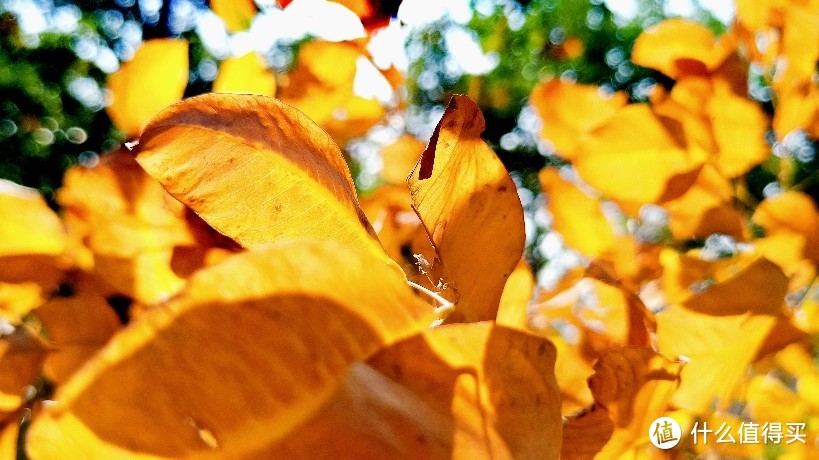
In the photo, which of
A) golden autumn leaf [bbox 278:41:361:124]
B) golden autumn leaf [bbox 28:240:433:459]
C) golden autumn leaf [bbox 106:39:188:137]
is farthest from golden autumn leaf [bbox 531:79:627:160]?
golden autumn leaf [bbox 28:240:433:459]

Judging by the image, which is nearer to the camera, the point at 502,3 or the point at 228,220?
the point at 228,220

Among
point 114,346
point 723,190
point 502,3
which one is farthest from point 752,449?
point 502,3

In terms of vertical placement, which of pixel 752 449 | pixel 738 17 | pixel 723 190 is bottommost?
pixel 752 449

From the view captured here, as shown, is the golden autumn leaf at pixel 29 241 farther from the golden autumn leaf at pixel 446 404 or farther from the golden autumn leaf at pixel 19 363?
the golden autumn leaf at pixel 446 404

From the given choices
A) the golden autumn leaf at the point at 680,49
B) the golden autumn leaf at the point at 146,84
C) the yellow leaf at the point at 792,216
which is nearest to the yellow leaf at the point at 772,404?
the yellow leaf at the point at 792,216

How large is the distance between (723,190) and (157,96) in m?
0.35

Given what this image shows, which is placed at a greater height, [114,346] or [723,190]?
[114,346]

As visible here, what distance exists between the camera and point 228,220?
153mm

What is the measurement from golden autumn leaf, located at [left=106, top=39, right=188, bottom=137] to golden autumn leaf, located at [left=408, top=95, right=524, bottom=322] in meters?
0.19

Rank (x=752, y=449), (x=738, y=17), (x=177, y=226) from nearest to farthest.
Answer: (x=177, y=226) < (x=738, y=17) < (x=752, y=449)

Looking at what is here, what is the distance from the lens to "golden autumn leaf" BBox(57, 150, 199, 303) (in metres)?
0.22

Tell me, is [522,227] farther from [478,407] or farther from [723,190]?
[723,190]

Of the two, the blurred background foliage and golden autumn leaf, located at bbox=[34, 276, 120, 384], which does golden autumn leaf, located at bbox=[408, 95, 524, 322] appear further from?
the blurred background foliage

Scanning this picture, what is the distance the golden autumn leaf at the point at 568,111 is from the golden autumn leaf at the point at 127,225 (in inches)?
11.5
